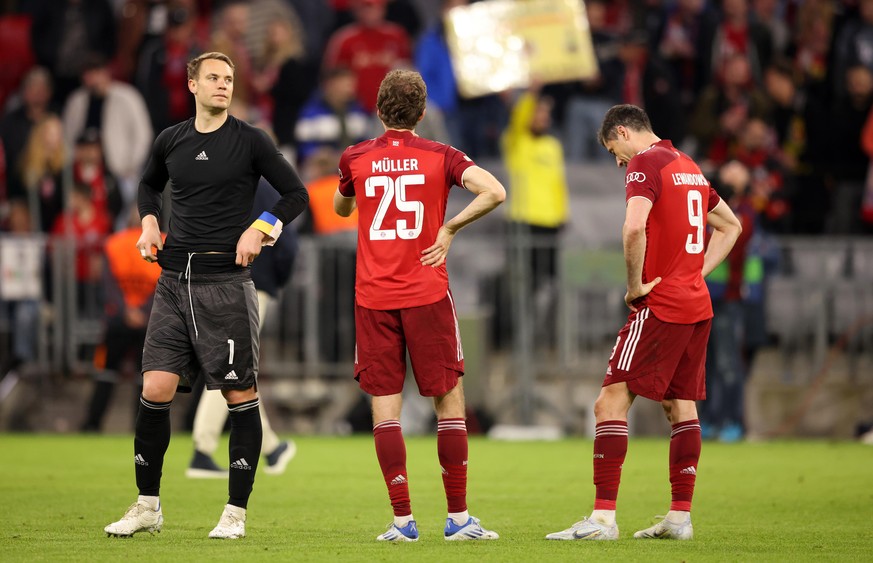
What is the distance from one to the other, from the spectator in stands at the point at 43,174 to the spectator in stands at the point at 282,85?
8.30 ft

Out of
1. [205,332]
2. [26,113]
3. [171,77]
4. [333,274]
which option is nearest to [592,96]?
[333,274]

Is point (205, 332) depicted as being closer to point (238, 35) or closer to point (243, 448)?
point (243, 448)

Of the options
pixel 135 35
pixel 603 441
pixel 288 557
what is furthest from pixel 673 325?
pixel 135 35

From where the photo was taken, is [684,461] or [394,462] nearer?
[394,462]

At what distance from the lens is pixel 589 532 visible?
815 cm

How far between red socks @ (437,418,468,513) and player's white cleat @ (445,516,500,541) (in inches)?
3.0

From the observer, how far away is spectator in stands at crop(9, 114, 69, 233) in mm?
19250

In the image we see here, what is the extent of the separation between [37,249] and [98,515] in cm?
874

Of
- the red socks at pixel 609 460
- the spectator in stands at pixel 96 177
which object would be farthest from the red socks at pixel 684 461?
the spectator in stands at pixel 96 177

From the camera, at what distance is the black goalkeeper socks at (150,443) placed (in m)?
8.13

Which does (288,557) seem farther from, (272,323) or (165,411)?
(272,323)

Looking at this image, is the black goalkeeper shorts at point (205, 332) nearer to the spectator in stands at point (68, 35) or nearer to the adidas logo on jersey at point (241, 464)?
the adidas logo on jersey at point (241, 464)

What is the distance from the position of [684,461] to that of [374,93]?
38.4 feet

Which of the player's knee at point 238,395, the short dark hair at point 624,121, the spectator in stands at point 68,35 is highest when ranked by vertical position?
the spectator in stands at point 68,35
